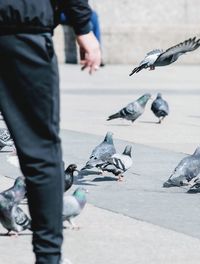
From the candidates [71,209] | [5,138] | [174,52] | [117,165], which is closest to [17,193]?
[71,209]

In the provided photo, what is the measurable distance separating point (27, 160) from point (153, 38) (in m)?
22.1

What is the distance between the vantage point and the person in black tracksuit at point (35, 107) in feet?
15.6

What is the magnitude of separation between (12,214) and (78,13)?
190cm

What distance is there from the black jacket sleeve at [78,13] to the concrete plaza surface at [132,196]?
1.47m

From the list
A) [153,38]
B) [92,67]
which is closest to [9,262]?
[92,67]

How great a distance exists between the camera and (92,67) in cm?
492

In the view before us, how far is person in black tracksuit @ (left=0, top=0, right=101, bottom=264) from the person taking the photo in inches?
187

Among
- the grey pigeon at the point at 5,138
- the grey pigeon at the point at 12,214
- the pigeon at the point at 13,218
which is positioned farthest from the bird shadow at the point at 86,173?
the pigeon at the point at 13,218

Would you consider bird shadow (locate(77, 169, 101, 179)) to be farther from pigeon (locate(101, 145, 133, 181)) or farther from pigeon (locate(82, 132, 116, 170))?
pigeon (locate(101, 145, 133, 181))

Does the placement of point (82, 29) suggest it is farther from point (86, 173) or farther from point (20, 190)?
point (86, 173)

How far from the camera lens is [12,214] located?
21.2 feet

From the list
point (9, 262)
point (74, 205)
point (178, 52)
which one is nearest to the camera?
point (9, 262)

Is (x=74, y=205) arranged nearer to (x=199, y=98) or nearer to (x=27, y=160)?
(x=27, y=160)

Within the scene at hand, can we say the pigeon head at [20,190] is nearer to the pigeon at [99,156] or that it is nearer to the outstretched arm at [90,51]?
the pigeon at [99,156]
